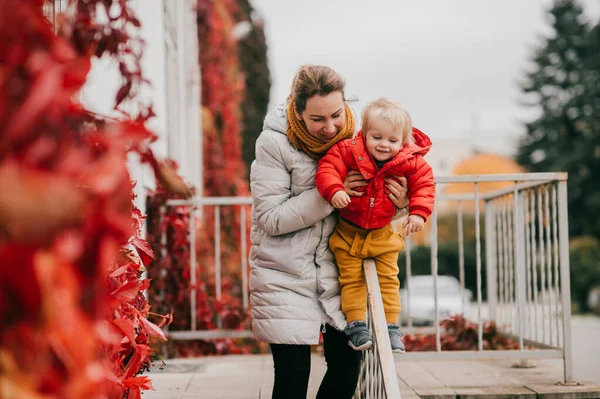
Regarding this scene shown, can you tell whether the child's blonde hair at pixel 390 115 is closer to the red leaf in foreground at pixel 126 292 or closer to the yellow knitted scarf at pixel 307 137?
the yellow knitted scarf at pixel 307 137

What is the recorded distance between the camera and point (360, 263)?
2523 mm

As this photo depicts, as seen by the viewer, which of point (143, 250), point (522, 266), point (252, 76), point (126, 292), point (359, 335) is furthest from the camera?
point (252, 76)

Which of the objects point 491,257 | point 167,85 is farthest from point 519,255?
point 167,85

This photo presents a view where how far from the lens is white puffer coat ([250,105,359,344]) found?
240 cm

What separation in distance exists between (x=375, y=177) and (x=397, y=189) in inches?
3.7

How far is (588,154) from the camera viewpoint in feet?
79.0

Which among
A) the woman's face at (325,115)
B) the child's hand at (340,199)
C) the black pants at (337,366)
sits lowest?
the black pants at (337,366)

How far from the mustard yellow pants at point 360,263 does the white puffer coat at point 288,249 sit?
0.15 ft

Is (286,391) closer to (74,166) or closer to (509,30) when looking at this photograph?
(74,166)

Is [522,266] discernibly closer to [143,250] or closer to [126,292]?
[143,250]

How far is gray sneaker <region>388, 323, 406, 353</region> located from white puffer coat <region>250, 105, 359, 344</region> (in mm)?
191

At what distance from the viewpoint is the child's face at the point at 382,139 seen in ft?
8.04

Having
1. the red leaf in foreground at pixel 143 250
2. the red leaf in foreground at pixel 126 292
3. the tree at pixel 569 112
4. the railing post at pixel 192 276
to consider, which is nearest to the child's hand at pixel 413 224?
the red leaf in foreground at pixel 143 250

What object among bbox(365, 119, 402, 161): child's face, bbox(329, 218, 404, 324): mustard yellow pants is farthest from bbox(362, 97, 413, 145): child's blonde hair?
bbox(329, 218, 404, 324): mustard yellow pants
